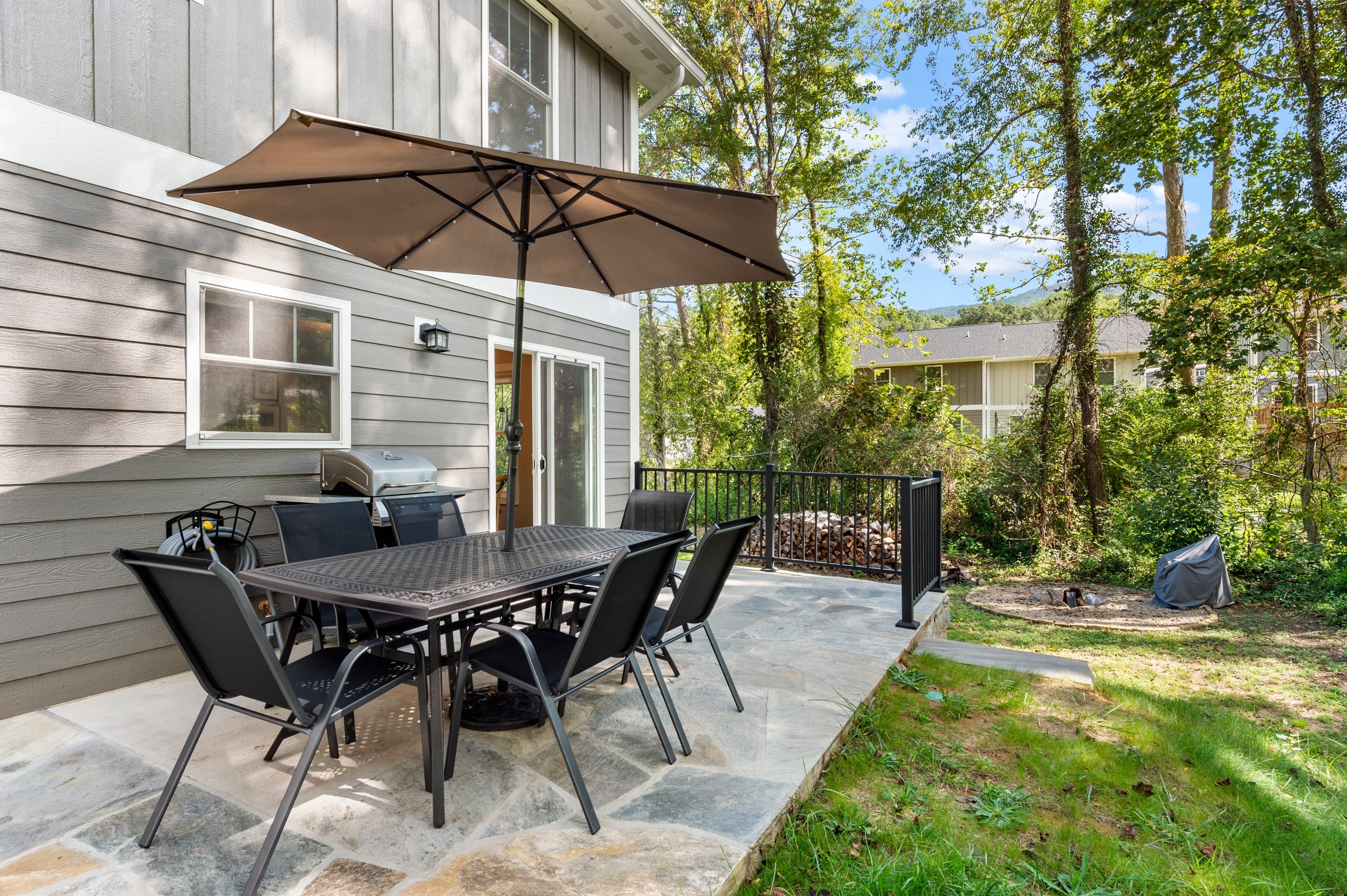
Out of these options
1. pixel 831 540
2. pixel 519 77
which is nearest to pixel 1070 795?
pixel 831 540

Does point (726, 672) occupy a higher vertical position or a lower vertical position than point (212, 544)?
lower

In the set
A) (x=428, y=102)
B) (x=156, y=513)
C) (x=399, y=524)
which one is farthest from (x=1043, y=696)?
→ (x=428, y=102)

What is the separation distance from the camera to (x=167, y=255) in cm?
318

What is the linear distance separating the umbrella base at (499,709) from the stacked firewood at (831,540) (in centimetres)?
457

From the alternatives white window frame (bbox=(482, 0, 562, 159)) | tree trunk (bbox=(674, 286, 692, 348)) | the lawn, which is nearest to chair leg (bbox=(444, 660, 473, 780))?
the lawn

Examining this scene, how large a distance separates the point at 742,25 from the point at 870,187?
132 inches

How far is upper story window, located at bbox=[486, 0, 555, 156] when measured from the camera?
505 centimetres

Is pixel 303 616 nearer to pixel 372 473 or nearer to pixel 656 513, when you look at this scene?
pixel 372 473

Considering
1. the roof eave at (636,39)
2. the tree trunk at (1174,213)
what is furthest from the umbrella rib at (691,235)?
the tree trunk at (1174,213)

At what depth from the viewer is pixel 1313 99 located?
19.9ft

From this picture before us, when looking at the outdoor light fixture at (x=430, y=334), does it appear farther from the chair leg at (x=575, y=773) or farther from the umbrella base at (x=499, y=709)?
the chair leg at (x=575, y=773)

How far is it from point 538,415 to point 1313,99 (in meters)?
7.54

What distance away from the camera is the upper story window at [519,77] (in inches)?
199

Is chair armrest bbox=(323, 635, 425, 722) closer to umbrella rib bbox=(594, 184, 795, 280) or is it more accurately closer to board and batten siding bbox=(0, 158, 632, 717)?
board and batten siding bbox=(0, 158, 632, 717)
